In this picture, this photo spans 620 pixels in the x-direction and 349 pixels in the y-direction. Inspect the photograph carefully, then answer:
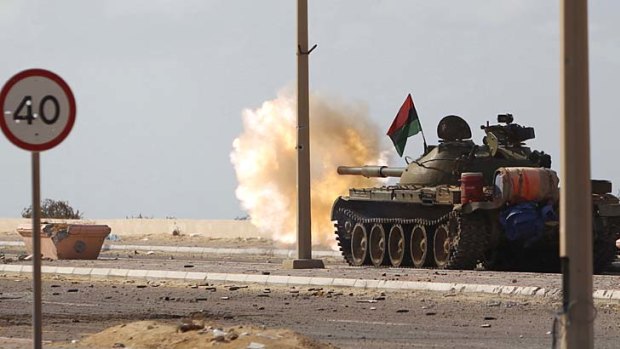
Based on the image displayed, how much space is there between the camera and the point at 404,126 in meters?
36.1

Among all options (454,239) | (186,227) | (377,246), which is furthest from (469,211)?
(186,227)

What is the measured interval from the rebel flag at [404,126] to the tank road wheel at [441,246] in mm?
4706

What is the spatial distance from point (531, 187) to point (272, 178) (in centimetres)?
1323

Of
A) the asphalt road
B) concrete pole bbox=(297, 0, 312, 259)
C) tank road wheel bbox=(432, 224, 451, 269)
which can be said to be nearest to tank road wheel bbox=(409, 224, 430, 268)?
tank road wheel bbox=(432, 224, 451, 269)

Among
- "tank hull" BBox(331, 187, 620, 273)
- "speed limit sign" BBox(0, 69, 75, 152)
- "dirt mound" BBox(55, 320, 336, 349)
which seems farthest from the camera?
"tank hull" BBox(331, 187, 620, 273)

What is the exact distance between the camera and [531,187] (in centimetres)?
3008

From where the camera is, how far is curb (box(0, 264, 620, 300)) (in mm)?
21484

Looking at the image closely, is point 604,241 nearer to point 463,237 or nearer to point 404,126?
point 463,237

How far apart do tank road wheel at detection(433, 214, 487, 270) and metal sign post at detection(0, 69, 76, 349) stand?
1904 cm

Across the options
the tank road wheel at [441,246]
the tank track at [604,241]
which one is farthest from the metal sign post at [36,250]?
the tank track at [604,241]

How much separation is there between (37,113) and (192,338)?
3435 millimetres

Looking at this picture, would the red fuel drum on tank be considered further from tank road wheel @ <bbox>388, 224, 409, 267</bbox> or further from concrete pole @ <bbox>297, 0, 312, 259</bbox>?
concrete pole @ <bbox>297, 0, 312, 259</bbox>

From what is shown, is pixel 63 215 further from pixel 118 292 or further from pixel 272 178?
pixel 118 292

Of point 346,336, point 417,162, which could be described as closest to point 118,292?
point 346,336
